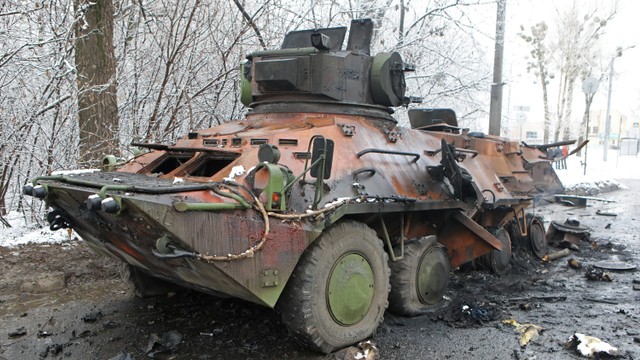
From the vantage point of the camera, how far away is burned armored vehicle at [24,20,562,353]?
4.21 meters

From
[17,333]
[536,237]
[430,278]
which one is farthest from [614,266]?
[17,333]

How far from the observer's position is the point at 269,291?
14.4 ft

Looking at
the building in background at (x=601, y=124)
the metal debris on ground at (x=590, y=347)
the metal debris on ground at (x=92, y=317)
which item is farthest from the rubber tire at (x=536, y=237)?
the building in background at (x=601, y=124)

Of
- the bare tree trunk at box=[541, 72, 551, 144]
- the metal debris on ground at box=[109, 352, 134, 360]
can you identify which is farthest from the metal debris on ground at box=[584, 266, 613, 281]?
the bare tree trunk at box=[541, 72, 551, 144]

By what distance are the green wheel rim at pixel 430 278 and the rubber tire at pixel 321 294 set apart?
1155 mm

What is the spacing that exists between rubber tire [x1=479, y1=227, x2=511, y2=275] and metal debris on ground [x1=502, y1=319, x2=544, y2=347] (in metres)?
2.04

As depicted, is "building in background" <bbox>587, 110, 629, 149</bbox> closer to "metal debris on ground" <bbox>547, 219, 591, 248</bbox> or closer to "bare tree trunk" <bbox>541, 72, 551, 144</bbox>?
"bare tree trunk" <bbox>541, 72, 551, 144</bbox>

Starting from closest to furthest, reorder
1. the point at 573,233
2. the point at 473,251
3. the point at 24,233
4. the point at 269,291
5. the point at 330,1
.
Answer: the point at 269,291 → the point at 473,251 → the point at 24,233 → the point at 573,233 → the point at 330,1

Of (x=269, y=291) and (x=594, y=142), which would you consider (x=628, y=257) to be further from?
(x=594, y=142)

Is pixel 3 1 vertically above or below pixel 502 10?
below

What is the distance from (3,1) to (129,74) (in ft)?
Answer: 9.09

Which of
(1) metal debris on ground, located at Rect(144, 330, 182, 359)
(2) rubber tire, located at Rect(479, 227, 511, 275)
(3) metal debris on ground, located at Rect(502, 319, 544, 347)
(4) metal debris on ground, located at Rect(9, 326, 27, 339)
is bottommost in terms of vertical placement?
(4) metal debris on ground, located at Rect(9, 326, 27, 339)

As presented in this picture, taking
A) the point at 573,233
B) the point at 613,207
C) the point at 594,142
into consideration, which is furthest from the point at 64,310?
the point at 594,142

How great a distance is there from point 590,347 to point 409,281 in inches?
69.8
